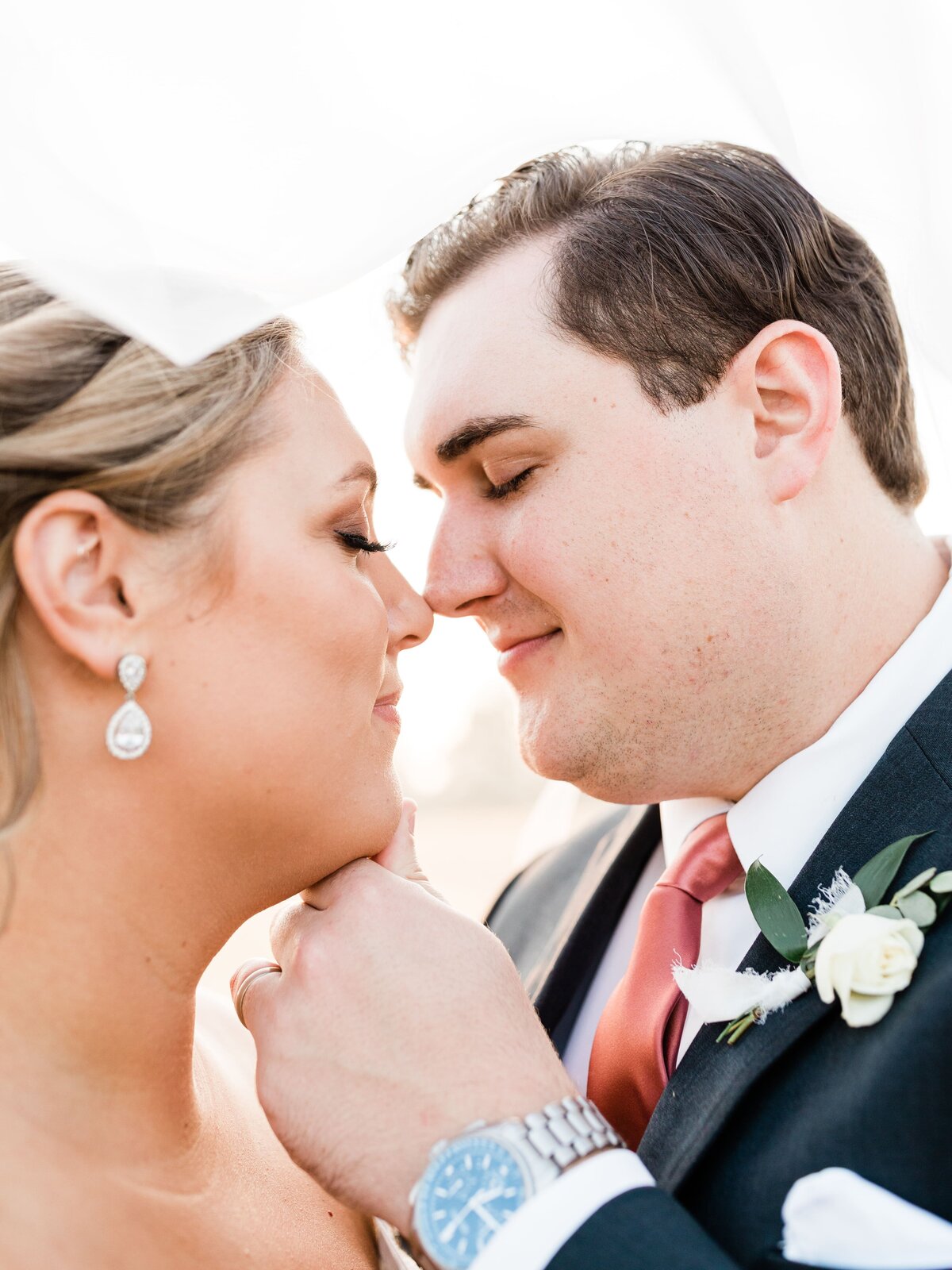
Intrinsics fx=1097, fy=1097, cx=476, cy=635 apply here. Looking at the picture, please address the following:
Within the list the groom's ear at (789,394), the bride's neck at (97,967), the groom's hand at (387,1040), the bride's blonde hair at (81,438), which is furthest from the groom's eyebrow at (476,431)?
the bride's neck at (97,967)

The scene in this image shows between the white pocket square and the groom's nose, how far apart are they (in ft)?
5.15

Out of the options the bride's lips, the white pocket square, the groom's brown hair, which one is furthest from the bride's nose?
the white pocket square

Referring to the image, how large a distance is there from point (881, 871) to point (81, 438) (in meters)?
1.63

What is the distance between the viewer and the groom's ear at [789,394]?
2.75 metres

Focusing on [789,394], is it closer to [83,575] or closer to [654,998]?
[654,998]

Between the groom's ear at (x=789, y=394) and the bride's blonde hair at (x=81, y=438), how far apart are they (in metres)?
1.43

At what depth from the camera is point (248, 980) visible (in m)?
2.22

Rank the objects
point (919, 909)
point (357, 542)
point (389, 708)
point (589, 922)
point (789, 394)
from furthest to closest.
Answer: point (589, 922), point (789, 394), point (389, 708), point (357, 542), point (919, 909)

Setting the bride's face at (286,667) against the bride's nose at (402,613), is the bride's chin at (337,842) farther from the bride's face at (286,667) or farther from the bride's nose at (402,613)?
the bride's nose at (402,613)

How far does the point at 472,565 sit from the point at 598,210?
1045mm

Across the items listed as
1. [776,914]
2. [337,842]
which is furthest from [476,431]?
[776,914]

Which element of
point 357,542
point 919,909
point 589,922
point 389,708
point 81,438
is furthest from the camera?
point 589,922

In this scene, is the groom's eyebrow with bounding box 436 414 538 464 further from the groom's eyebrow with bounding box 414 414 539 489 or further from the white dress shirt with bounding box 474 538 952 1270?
the white dress shirt with bounding box 474 538 952 1270

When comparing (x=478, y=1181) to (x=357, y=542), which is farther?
(x=357, y=542)
